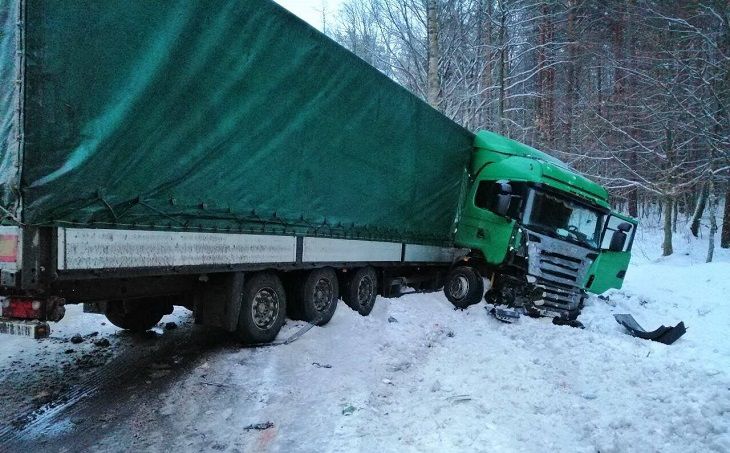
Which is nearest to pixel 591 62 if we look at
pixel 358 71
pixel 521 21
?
pixel 521 21

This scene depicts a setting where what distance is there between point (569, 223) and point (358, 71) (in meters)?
5.51

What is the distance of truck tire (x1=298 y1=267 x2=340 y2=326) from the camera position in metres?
6.73

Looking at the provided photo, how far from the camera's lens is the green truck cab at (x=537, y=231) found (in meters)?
9.34

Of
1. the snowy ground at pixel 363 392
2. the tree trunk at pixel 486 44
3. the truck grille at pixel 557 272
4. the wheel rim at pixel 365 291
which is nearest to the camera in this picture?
the snowy ground at pixel 363 392

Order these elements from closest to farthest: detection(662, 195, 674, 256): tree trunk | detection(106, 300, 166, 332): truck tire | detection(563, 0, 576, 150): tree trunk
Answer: detection(106, 300, 166, 332): truck tire → detection(662, 195, 674, 256): tree trunk → detection(563, 0, 576, 150): tree trunk

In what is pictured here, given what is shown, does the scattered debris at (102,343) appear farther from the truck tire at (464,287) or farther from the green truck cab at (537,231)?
the green truck cab at (537,231)

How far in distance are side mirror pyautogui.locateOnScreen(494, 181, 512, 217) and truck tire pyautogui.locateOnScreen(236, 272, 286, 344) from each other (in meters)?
4.71

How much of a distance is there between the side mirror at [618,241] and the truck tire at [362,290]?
Answer: 5241 millimetres

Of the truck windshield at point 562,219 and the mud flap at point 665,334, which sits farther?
the truck windshield at point 562,219

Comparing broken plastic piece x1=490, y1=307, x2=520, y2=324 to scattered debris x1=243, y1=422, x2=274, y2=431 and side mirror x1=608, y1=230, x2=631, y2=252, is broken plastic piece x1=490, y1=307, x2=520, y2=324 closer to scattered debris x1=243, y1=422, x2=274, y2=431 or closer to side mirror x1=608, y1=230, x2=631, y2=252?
side mirror x1=608, y1=230, x2=631, y2=252

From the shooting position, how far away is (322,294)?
7.18m

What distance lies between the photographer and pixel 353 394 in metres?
4.66

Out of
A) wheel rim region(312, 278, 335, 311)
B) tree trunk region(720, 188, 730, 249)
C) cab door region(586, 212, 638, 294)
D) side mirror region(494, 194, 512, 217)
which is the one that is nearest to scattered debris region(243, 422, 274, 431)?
wheel rim region(312, 278, 335, 311)

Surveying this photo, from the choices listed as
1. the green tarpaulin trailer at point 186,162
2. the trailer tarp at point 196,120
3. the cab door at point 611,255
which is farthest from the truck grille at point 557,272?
the trailer tarp at point 196,120
